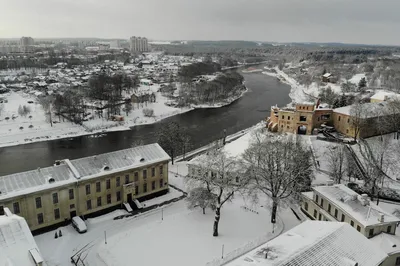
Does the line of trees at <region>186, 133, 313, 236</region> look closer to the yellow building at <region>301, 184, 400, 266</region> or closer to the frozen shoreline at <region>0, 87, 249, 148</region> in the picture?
the yellow building at <region>301, 184, 400, 266</region>

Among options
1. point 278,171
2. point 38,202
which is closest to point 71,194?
point 38,202

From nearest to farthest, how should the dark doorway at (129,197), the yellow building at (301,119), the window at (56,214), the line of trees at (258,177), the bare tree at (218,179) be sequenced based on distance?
the bare tree at (218,179) → the window at (56,214) → the line of trees at (258,177) → the dark doorway at (129,197) → the yellow building at (301,119)

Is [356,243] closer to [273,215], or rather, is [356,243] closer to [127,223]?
[273,215]

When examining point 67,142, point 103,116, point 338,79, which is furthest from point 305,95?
point 67,142

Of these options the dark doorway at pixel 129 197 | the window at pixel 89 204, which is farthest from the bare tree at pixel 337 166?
the window at pixel 89 204

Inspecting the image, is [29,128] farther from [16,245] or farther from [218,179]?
[16,245]

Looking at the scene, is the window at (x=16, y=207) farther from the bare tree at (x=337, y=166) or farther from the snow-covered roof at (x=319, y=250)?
the bare tree at (x=337, y=166)
